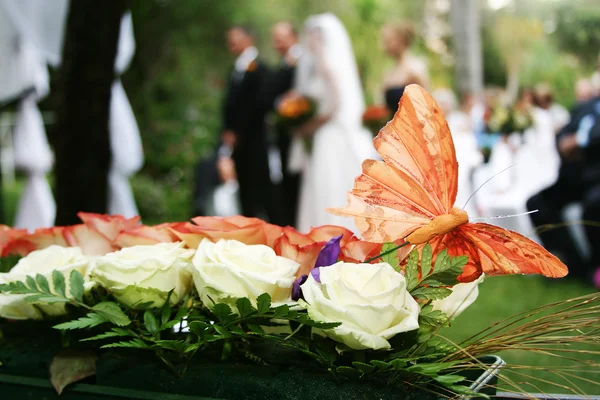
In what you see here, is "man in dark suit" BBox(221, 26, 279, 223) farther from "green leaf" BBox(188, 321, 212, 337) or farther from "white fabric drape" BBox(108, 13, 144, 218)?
"green leaf" BBox(188, 321, 212, 337)

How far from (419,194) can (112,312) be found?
0.48m

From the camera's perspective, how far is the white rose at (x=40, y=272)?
1.15 meters

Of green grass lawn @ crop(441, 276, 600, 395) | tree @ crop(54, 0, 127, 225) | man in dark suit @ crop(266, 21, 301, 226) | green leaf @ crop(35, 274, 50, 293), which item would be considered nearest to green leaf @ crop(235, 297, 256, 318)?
green leaf @ crop(35, 274, 50, 293)

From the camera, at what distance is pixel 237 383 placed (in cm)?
99

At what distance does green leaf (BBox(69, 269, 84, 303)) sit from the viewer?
1.10m

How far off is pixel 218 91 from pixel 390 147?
15.6 meters

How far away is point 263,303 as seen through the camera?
0.98m

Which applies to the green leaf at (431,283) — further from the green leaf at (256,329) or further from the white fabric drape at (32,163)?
the white fabric drape at (32,163)

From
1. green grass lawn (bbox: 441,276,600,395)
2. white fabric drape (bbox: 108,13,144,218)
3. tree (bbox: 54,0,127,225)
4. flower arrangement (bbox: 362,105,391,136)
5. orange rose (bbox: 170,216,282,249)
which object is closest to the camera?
orange rose (bbox: 170,216,282,249)

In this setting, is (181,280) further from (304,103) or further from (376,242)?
(304,103)

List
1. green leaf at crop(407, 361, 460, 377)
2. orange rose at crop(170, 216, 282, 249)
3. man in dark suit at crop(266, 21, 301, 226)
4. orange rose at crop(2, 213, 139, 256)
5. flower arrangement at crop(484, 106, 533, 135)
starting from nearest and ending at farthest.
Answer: green leaf at crop(407, 361, 460, 377) → orange rose at crop(170, 216, 282, 249) → orange rose at crop(2, 213, 139, 256) → man in dark suit at crop(266, 21, 301, 226) → flower arrangement at crop(484, 106, 533, 135)

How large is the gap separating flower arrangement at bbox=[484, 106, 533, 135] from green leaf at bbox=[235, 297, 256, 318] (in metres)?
8.23

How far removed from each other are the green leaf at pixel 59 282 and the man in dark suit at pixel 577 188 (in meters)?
5.39

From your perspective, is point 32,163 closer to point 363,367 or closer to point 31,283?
point 31,283
